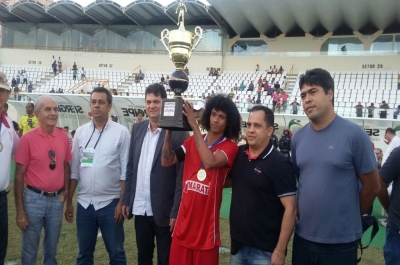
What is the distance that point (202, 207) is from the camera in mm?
2652

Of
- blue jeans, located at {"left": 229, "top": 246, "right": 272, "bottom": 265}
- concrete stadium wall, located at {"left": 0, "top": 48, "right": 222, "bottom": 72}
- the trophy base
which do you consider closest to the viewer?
blue jeans, located at {"left": 229, "top": 246, "right": 272, "bottom": 265}

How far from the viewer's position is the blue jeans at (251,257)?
248cm

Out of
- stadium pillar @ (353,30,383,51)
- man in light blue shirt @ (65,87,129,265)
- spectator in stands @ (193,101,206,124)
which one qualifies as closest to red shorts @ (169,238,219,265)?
man in light blue shirt @ (65,87,129,265)

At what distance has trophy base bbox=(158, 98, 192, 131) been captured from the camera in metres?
2.74

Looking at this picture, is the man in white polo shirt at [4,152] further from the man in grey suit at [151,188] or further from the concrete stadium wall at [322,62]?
the concrete stadium wall at [322,62]

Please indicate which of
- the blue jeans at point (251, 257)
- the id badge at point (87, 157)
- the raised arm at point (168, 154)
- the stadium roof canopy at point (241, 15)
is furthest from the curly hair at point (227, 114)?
the stadium roof canopy at point (241, 15)

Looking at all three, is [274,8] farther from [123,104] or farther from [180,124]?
[180,124]

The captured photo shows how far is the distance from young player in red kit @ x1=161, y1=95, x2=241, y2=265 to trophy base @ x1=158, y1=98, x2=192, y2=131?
50 mm

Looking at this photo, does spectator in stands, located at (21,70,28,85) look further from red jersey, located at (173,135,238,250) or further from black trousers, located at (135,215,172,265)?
red jersey, located at (173,135,238,250)

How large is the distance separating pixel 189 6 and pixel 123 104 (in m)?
15.4

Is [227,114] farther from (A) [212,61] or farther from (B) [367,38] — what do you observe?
(B) [367,38]

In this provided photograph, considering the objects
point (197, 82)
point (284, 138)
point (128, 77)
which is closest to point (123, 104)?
point (284, 138)

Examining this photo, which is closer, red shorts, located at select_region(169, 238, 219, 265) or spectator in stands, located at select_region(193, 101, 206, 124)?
red shorts, located at select_region(169, 238, 219, 265)

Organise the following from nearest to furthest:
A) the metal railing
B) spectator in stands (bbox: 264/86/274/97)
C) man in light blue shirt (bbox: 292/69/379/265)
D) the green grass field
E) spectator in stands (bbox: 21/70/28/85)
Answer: man in light blue shirt (bbox: 292/69/379/265), the green grass field, spectator in stands (bbox: 264/86/274/97), spectator in stands (bbox: 21/70/28/85), the metal railing
